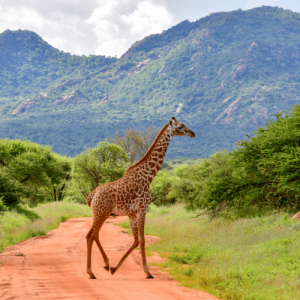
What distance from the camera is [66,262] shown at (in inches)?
451

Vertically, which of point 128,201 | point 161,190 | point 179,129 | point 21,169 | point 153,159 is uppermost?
point 179,129

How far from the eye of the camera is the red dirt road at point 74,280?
→ 25.0 feet

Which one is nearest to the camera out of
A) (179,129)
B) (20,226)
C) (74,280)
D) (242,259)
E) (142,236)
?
(74,280)

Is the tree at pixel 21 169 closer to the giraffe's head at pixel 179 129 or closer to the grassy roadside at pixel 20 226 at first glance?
the grassy roadside at pixel 20 226

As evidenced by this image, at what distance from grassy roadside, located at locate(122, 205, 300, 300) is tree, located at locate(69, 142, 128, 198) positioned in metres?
29.3

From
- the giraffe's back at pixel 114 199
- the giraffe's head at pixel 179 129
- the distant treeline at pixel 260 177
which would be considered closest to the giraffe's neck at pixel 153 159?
the giraffe's head at pixel 179 129

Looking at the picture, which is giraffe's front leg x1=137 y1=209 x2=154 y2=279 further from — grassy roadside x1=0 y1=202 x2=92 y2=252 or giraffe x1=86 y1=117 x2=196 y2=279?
grassy roadside x1=0 y1=202 x2=92 y2=252

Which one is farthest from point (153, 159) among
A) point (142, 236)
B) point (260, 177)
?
point (260, 177)

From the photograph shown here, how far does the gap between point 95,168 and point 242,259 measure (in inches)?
1386

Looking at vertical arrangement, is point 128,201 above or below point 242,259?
above

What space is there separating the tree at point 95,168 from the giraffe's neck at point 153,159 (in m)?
34.1

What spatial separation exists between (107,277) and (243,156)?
11.2 metres

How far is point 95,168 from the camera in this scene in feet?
145

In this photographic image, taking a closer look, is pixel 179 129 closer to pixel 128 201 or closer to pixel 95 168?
pixel 128 201
